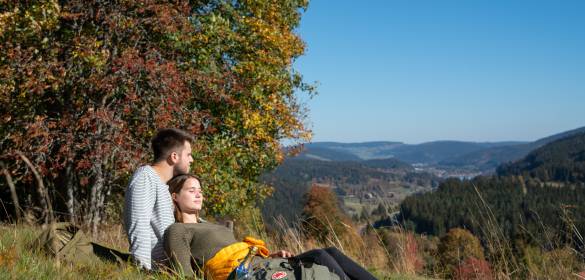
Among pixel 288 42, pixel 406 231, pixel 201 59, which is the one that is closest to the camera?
pixel 406 231

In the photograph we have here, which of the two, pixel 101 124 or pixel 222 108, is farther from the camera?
pixel 222 108

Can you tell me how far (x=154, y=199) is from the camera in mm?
4434

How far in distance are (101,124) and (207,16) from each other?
14.6 feet

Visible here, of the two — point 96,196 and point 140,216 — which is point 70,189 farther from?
point 140,216

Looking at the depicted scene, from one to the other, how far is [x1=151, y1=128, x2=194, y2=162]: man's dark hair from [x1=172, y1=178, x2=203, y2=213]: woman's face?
0.36m

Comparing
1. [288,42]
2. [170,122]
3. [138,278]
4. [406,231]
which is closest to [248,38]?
[288,42]

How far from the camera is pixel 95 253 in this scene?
4.51 meters

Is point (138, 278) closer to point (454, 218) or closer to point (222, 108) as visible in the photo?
point (222, 108)

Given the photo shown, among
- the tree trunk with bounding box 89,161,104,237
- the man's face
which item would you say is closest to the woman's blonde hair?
the man's face

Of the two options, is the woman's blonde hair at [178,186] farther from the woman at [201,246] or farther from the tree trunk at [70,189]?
the tree trunk at [70,189]

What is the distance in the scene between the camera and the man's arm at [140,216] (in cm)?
426

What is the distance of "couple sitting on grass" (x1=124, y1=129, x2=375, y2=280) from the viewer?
3.88 m

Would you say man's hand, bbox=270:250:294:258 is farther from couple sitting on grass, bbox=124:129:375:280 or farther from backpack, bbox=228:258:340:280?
backpack, bbox=228:258:340:280

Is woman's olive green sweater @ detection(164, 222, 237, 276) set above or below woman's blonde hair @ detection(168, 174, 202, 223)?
below
